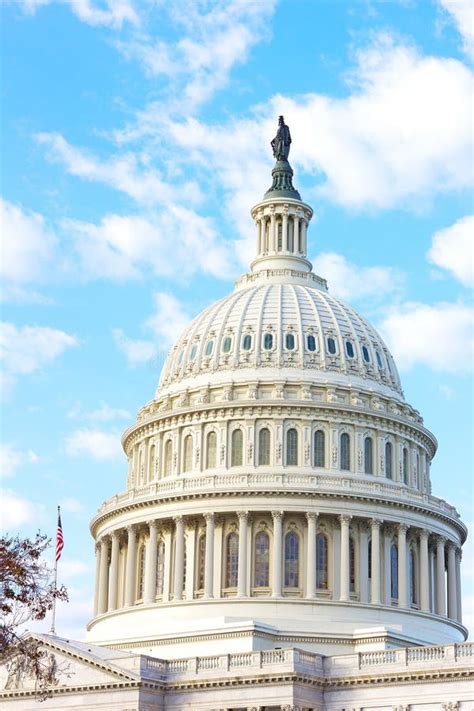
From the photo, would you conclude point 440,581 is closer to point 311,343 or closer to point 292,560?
point 292,560

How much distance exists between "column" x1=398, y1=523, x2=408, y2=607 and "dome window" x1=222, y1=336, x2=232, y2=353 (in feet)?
61.0

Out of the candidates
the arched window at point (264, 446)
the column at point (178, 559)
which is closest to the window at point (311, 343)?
the arched window at point (264, 446)

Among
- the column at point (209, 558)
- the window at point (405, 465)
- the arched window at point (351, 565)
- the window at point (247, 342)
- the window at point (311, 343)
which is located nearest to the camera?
the column at point (209, 558)

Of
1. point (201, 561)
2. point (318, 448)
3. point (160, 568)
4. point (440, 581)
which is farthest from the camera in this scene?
point (440, 581)

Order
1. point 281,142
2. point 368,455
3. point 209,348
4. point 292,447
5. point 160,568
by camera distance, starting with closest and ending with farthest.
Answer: point 292,447, point 160,568, point 368,455, point 209,348, point 281,142

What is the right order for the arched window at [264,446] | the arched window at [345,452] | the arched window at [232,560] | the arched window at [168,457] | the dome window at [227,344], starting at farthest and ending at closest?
the dome window at [227,344]
the arched window at [168,457]
the arched window at [345,452]
the arched window at [264,446]
the arched window at [232,560]

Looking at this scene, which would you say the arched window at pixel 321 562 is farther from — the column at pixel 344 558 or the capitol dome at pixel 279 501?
the column at pixel 344 558

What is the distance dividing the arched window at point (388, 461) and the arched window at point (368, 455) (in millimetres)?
1294

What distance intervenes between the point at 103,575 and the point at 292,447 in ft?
58.8

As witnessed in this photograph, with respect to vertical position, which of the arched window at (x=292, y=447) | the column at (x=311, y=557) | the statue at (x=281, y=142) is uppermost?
the statue at (x=281, y=142)

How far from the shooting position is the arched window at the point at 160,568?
3824 inches

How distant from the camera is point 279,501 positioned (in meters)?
94.0

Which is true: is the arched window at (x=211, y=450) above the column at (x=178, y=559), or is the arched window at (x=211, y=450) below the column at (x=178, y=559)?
above

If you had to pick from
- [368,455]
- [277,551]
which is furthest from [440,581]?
[277,551]
